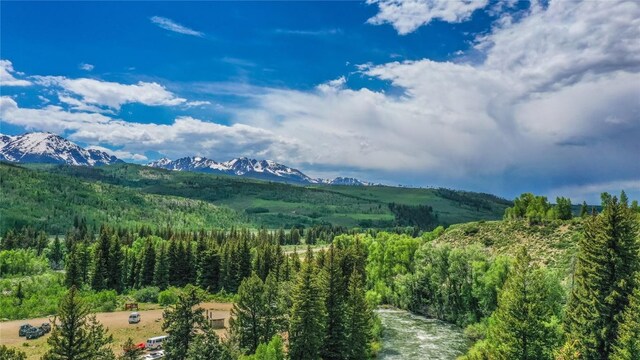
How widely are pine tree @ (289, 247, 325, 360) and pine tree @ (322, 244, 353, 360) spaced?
3.79m

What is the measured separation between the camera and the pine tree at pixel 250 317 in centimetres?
6425

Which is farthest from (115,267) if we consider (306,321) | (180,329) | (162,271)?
(306,321)

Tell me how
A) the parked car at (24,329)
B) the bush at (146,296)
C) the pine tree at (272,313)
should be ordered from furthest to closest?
the bush at (146,296) < the parked car at (24,329) < the pine tree at (272,313)

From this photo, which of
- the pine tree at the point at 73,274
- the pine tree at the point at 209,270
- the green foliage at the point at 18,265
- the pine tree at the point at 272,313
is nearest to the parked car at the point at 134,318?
the pine tree at the point at 73,274

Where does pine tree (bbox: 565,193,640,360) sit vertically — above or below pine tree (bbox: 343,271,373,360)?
above

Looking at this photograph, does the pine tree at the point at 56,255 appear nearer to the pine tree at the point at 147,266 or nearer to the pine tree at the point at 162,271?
the pine tree at the point at 147,266

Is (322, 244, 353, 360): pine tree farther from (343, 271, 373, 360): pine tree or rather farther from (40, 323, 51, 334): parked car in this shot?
(40, 323, 51, 334): parked car

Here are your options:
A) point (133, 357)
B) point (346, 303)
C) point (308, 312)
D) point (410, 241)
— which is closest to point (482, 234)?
point (410, 241)

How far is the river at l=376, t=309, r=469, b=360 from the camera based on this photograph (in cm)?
7344

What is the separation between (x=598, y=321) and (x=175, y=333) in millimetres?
45687

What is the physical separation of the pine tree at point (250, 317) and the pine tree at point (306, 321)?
7.33 meters

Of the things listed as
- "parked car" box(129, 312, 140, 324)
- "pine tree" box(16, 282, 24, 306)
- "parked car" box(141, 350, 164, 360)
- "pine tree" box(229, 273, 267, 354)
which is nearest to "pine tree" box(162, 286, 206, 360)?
"pine tree" box(229, 273, 267, 354)

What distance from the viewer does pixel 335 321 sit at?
64562mm

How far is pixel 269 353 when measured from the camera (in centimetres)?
5016
